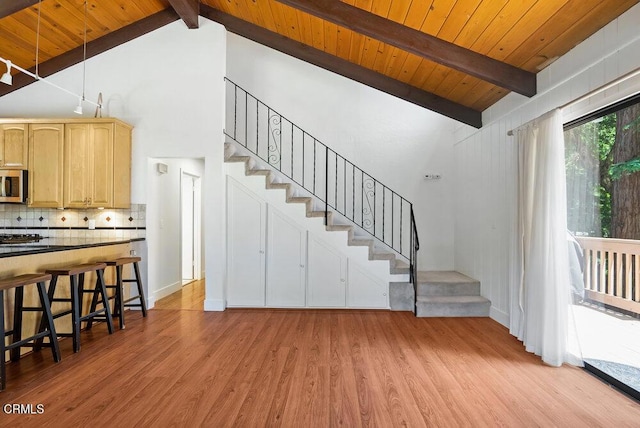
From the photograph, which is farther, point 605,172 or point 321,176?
point 321,176

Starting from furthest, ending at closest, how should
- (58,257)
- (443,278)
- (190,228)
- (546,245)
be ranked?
1. (190,228)
2. (443,278)
3. (58,257)
4. (546,245)

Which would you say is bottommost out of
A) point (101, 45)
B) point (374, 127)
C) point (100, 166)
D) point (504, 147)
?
point (100, 166)

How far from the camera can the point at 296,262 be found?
5.12 m

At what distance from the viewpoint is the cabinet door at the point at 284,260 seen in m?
5.11

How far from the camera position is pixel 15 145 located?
4.91m

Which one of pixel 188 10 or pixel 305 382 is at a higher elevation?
pixel 188 10

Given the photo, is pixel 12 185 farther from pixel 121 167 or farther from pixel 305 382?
pixel 305 382

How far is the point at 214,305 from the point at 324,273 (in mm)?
1584

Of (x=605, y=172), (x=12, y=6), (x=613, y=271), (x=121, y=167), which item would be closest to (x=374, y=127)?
(x=605, y=172)

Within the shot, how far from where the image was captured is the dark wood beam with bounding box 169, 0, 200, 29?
4.56 metres

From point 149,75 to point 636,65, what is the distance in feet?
17.9

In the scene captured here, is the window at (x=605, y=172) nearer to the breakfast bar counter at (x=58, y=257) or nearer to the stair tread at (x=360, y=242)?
the stair tread at (x=360, y=242)

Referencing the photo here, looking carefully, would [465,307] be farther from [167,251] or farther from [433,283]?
[167,251]

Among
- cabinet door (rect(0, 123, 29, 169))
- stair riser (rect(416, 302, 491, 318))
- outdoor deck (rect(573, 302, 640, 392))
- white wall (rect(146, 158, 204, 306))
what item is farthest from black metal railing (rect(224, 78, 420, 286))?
outdoor deck (rect(573, 302, 640, 392))
